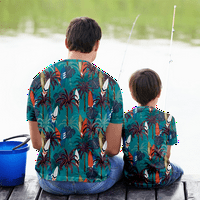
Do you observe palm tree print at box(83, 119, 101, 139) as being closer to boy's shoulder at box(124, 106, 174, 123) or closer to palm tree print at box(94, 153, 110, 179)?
palm tree print at box(94, 153, 110, 179)

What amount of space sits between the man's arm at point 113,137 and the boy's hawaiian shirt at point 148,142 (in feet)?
0.33

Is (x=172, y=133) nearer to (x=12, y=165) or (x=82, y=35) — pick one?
(x=82, y=35)

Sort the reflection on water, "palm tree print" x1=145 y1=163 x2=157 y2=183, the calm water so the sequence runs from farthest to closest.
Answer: the reflection on water < the calm water < "palm tree print" x1=145 y1=163 x2=157 y2=183

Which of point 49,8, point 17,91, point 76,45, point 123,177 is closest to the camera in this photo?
point 76,45

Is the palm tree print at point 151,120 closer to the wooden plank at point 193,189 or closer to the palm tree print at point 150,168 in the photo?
the palm tree print at point 150,168

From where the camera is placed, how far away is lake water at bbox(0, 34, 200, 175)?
10.2 ft

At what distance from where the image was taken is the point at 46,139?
155 centimetres

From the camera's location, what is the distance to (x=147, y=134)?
1707mm

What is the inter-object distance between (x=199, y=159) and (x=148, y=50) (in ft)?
9.87

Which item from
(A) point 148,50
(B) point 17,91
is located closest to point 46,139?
(B) point 17,91

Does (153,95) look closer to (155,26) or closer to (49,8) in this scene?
(155,26)

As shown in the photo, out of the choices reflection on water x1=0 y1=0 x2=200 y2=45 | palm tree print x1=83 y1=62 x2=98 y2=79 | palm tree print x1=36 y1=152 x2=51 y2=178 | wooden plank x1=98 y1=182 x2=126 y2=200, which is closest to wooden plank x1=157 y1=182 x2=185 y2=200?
wooden plank x1=98 y1=182 x2=126 y2=200

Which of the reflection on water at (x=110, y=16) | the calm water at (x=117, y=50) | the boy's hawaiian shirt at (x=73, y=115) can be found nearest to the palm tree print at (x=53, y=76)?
the boy's hawaiian shirt at (x=73, y=115)

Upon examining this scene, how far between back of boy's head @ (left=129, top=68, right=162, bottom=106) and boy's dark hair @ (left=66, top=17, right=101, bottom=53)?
0.91 feet
